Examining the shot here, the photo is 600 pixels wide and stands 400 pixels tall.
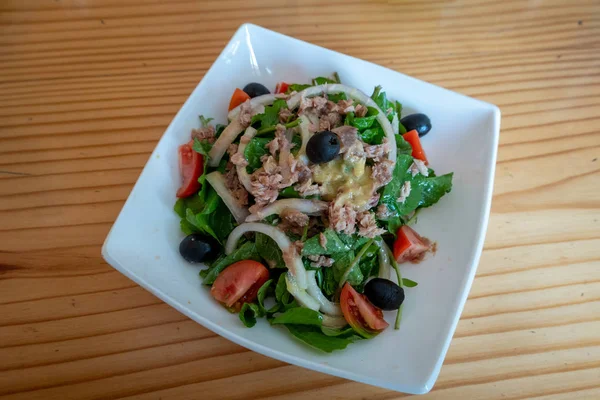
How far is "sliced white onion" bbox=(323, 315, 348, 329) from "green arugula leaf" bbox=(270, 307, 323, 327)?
0.19 feet

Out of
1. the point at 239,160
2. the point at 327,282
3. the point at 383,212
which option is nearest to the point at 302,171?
the point at 239,160

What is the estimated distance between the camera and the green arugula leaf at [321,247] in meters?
1.74

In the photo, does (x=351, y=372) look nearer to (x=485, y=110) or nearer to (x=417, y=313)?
(x=417, y=313)

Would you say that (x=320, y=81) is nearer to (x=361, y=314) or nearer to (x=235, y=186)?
(x=235, y=186)

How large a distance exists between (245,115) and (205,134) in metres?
0.24

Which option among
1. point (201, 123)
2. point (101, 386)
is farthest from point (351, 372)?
point (201, 123)

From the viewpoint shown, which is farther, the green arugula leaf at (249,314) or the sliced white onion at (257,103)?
the sliced white onion at (257,103)

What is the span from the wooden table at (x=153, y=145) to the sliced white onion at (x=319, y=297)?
31 cm

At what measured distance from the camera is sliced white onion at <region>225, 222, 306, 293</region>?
174cm

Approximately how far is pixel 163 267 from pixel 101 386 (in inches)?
22.6

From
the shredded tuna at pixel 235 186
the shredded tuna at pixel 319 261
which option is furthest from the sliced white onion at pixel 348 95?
the shredded tuna at pixel 319 261

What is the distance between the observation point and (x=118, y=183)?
7.64 feet

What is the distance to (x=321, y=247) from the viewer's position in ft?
5.75

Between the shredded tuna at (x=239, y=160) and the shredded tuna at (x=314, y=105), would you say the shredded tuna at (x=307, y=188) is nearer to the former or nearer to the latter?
the shredded tuna at (x=239, y=160)
